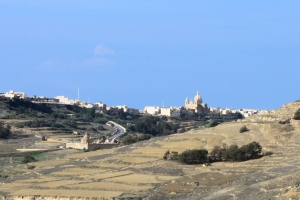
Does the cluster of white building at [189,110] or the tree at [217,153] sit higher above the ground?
the cluster of white building at [189,110]

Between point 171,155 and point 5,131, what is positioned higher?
point 5,131

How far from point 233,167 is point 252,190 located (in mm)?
11255

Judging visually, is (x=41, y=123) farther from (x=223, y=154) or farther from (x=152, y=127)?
(x=223, y=154)

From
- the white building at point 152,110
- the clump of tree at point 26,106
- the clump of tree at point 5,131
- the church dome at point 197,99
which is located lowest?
the clump of tree at point 5,131

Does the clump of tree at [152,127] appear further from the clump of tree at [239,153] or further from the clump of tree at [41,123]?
the clump of tree at [239,153]

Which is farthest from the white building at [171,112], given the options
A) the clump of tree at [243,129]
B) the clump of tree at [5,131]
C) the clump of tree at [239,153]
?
the clump of tree at [239,153]

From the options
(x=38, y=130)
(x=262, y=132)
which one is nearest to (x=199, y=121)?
(x=38, y=130)

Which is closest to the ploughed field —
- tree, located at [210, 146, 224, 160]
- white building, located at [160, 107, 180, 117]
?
tree, located at [210, 146, 224, 160]

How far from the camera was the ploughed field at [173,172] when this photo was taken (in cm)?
4338

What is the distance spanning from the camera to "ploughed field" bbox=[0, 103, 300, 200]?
43.4m

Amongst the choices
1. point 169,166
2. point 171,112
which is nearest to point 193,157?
point 169,166

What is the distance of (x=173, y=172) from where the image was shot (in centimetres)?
5225

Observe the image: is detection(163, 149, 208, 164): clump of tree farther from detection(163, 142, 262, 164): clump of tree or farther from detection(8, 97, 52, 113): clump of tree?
detection(8, 97, 52, 113): clump of tree

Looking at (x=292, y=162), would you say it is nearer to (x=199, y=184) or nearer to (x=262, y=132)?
(x=199, y=184)
